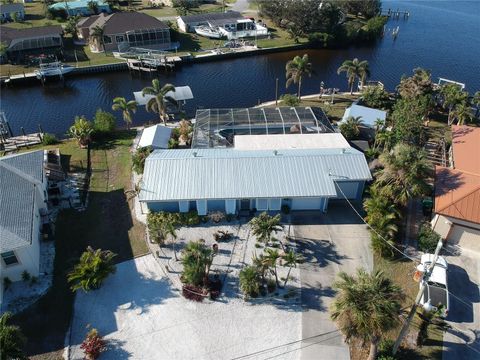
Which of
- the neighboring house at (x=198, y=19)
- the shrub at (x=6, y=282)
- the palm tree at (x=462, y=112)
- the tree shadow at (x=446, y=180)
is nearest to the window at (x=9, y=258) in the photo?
the shrub at (x=6, y=282)

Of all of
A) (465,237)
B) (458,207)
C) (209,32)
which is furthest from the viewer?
(209,32)

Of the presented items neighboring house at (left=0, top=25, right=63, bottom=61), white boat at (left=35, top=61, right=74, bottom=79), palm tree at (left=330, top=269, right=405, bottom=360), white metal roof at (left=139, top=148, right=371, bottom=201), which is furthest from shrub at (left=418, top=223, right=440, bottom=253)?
neighboring house at (left=0, top=25, right=63, bottom=61)

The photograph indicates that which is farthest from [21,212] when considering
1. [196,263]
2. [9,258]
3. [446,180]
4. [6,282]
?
[446,180]

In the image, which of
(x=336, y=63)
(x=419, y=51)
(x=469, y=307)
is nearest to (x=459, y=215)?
(x=469, y=307)

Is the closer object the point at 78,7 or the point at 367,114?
the point at 367,114

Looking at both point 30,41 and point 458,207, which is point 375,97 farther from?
point 30,41

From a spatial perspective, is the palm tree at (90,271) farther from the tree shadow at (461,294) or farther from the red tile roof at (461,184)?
the red tile roof at (461,184)
